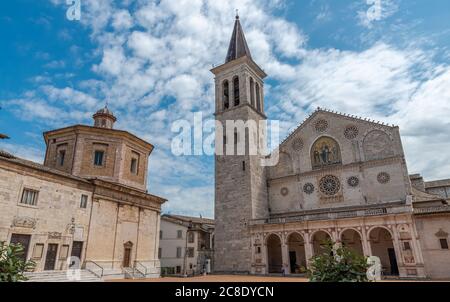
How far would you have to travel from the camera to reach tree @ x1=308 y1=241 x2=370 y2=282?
600 cm

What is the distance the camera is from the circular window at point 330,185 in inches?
1137

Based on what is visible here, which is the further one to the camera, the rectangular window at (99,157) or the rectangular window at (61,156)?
the rectangular window at (61,156)

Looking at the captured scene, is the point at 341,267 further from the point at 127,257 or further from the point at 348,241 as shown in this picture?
the point at 348,241

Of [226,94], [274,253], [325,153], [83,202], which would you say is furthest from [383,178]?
[83,202]

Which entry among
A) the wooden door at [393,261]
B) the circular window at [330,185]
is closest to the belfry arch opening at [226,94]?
the circular window at [330,185]

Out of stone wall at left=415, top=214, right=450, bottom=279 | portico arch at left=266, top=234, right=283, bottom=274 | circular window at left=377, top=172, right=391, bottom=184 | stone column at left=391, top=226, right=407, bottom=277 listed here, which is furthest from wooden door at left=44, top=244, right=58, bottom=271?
circular window at left=377, top=172, right=391, bottom=184

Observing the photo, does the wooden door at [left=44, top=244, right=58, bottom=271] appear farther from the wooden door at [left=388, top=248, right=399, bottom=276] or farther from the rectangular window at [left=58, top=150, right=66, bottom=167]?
the wooden door at [left=388, top=248, right=399, bottom=276]

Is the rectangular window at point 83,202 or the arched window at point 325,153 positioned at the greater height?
the arched window at point 325,153

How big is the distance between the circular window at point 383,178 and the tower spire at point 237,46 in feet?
67.0

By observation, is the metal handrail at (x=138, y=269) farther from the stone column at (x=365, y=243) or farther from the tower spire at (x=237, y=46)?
the tower spire at (x=237, y=46)

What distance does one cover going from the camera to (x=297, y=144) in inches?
1276

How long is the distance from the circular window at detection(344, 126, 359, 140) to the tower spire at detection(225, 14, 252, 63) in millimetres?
15081

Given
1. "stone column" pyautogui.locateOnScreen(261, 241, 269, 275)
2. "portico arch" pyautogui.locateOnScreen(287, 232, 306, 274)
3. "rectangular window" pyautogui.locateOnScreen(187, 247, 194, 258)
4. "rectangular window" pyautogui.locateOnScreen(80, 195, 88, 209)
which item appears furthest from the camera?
"rectangular window" pyautogui.locateOnScreen(187, 247, 194, 258)
